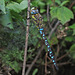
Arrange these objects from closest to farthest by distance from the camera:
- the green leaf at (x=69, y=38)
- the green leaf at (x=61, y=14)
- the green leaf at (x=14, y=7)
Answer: the green leaf at (x=14, y=7), the green leaf at (x=61, y=14), the green leaf at (x=69, y=38)

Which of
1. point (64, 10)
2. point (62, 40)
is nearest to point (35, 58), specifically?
point (62, 40)

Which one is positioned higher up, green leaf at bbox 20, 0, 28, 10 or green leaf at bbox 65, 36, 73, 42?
green leaf at bbox 20, 0, 28, 10

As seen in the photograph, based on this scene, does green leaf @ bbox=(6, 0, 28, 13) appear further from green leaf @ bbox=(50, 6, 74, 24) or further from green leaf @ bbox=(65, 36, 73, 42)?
green leaf @ bbox=(65, 36, 73, 42)

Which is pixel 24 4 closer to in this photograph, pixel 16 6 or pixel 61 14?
pixel 16 6

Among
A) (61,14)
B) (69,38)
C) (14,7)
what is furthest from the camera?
(69,38)

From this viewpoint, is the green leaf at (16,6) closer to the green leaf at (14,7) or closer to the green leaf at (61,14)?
the green leaf at (14,7)

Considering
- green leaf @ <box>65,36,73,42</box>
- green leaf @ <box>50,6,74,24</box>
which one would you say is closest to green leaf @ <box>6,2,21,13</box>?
green leaf @ <box>50,6,74,24</box>

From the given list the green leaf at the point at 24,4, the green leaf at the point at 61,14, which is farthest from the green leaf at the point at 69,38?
the green leaf at the point at 24,4

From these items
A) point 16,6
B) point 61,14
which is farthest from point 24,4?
point 61,14

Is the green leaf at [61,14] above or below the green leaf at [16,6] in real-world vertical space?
above

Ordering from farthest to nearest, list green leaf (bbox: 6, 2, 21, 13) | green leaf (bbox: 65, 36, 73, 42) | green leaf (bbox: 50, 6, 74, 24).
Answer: green leaf (bbox: 65, 36, 73, 42), green leaf (bbox: 50, 6, 74, 24), green leaf (bbox: 6, 2, 21, 13)

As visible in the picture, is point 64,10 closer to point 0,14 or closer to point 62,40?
point 62,40

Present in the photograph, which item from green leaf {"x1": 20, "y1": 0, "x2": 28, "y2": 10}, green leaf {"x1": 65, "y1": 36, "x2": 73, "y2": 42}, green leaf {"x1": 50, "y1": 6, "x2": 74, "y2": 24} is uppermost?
green leaf {"x1": 50, "y1": 6, "x2": 74, "y2": 24}
